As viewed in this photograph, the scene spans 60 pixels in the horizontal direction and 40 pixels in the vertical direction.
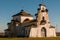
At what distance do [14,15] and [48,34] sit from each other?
1253 centimetres

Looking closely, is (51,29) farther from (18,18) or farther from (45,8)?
(18,18)

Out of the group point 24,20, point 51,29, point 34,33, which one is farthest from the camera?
point 24,20

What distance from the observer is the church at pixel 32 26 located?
43.6m

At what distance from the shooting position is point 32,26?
1697 inches

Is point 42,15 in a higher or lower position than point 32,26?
higher

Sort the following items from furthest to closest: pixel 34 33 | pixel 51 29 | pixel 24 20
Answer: pixel 24 20, pixel 51 29, pixel 34 33

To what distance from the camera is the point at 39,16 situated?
45.1 meters

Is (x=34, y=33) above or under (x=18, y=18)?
under

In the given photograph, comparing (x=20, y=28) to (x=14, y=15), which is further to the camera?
(x=14, y=15)

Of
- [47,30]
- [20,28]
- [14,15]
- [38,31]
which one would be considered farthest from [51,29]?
[14,15]

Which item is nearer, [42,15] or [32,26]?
[32,26]

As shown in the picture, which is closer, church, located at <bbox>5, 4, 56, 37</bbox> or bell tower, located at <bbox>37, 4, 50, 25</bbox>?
church, located at <bbox>5, 4, 56, 37</bbox>

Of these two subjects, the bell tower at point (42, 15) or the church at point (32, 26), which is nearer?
the church at point (32, 26)

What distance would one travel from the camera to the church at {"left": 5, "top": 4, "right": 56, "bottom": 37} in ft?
143
